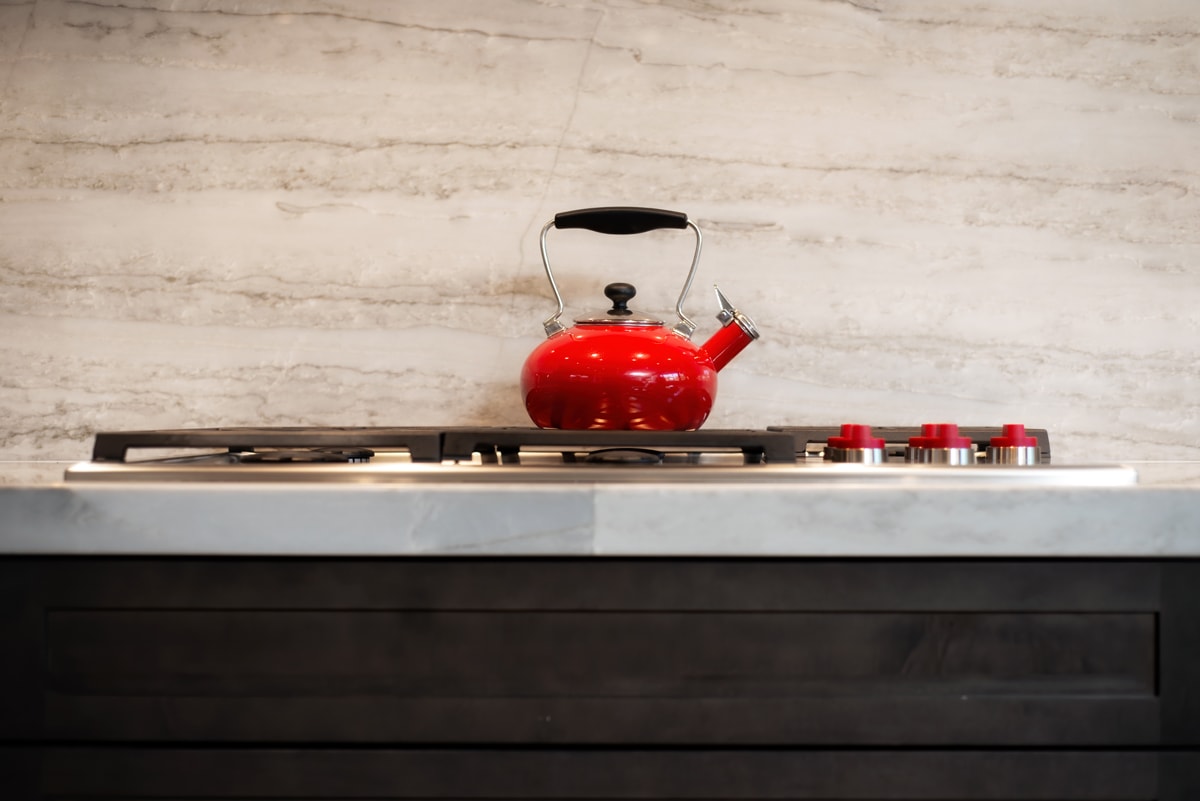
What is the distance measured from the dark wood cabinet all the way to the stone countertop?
2 centimetres

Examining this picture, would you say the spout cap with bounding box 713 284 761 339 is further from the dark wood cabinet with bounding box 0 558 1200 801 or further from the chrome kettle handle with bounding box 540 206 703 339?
the dark wood cabinet with bounding box 0 558 1200 801

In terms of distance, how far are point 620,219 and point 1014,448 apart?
467mm

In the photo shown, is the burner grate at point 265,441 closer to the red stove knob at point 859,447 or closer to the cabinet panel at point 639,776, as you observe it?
the cabinet panel at point 639,776

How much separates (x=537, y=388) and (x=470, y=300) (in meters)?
0.28

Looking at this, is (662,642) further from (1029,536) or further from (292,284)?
(292,284)

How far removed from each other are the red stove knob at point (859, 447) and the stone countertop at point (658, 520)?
174 mm

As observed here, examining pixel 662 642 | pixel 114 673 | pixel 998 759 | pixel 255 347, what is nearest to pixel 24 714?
pixel 114 673

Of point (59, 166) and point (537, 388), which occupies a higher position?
point (59, 166)

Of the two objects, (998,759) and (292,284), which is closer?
(998,759)

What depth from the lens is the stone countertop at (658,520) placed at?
2.14ft

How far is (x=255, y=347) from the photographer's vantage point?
1174mm

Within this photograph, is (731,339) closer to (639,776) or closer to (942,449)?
(942,449)

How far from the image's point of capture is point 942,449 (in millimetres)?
834

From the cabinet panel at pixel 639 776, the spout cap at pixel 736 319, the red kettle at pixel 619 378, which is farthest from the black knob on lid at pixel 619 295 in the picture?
the cabinet panel at pixel 639 776
